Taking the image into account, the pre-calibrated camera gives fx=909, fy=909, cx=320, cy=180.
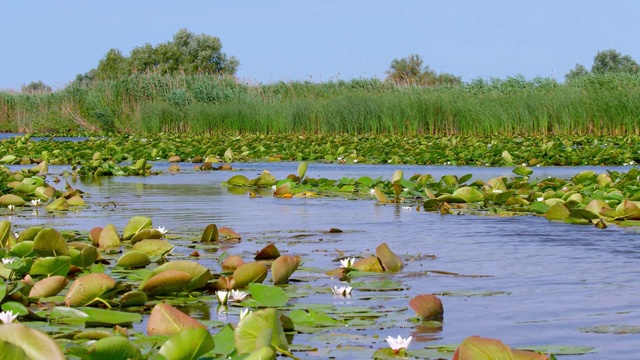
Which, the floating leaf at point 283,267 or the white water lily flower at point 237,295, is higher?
the floating leaf at point 283,267

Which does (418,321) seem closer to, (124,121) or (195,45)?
(124,121)

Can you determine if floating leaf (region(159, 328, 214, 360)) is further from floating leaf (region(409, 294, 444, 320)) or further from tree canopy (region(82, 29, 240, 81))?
tree canopy (region(82, 29, 240, 81))

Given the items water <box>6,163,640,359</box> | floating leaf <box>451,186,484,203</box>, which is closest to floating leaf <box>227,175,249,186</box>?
water <box>6,163,640,359</box>

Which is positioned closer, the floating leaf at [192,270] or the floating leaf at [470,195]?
the floating leaf at [192,270]

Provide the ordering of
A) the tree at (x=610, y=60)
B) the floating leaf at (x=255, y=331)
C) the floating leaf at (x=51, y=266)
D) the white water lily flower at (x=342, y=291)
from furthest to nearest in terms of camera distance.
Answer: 1. the tree at (x=610, y=60)
2. the floating leaf at (x=51, y=266)
3. the white water lily flower at (x=342, y=291)
4. the floating leaf at (x=255, y=331)

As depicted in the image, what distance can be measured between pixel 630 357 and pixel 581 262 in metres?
2.04

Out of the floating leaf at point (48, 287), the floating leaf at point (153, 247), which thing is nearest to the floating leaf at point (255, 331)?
the floating leaf at point (48, 287)

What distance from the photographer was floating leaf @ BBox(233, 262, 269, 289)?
3.69m

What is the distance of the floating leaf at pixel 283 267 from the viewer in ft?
12.7

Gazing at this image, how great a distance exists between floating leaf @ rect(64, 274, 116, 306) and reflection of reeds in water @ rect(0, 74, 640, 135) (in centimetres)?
1757

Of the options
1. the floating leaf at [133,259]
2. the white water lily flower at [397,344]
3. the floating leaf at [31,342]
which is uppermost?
the floating leaf at [31,342]

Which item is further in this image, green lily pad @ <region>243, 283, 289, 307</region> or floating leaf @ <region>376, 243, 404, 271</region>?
floating leaf @ <region>376, 243, 404, 271</region>

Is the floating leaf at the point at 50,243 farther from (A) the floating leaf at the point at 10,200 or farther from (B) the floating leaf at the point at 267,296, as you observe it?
(A) the floating leaf at the point at 10,200

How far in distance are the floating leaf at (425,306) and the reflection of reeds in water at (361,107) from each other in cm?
1723
